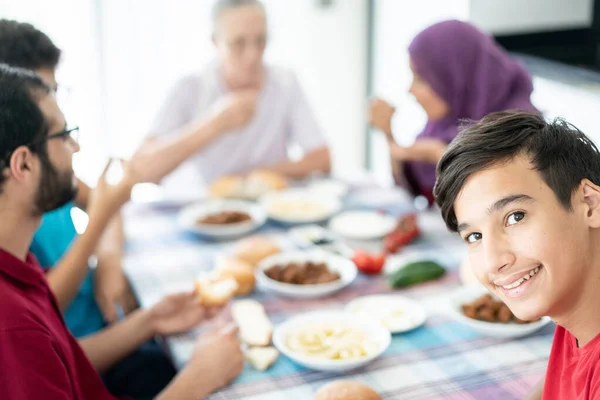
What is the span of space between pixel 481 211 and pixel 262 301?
880 millimetres

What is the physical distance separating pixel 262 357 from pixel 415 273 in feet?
1.82

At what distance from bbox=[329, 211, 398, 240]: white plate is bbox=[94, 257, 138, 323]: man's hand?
2.30 ft

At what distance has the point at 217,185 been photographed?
264cm

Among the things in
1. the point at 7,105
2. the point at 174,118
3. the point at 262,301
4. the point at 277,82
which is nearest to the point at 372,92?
the point at 277,82

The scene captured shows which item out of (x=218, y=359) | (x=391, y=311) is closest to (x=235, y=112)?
(x=391, y=311)

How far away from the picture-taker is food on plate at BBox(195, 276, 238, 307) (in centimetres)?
178

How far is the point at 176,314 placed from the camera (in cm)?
174

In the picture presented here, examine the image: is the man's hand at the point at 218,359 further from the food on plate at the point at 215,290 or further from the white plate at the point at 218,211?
the white plate at the point at 218,211

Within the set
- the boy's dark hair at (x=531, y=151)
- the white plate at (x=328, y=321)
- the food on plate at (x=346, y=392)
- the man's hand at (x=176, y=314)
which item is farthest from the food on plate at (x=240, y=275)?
the boy's dark hair at (x=531, y=151)

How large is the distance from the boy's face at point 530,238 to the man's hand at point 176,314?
2.89 ft

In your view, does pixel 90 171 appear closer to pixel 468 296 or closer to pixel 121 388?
Result: pixel 121 388

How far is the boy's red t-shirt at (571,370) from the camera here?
1026mm

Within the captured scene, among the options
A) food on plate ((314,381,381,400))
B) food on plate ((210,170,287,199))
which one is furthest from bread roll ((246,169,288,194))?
food on plate ((314,381,381,400))

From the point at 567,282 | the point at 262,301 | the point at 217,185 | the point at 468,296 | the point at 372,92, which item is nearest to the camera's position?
the point at 567,282
